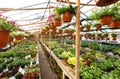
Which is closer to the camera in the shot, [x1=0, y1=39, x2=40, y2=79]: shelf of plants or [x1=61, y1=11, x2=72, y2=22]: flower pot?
[x1=61, y1=11, x2=72, y2=22]: flower pot

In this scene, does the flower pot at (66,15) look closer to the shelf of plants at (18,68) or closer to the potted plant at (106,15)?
the potted plant at (106,15)

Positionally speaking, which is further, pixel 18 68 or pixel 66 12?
pixel 18 68

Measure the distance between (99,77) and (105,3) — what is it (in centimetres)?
167

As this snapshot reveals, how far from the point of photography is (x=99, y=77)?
326 centimetres

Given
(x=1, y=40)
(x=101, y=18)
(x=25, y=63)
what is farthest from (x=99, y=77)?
(x=25, y=63)

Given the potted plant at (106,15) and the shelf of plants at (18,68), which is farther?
the shelf of plants at (18,68)

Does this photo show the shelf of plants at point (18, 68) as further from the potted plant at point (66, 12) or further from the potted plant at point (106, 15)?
the potted plant at point (106, 15)

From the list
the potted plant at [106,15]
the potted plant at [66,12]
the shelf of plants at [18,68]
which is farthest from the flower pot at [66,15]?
the shelf of plants at [18,68]

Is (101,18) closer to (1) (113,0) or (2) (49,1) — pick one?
(1) (113,0)

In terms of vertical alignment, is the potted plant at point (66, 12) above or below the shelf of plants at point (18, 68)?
above

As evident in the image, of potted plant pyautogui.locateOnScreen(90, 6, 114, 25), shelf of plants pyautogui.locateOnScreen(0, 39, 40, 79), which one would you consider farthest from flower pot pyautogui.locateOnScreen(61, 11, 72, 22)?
shelf of plants pyautogui.locateOnScreen(0, 39, 40, 79)

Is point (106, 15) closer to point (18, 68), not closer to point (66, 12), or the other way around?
point (66, 12)

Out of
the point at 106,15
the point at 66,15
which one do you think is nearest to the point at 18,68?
the point at 66,15

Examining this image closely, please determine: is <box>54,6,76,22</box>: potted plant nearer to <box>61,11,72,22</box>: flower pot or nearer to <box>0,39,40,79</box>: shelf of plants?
<box>61,11,72,22</box>: flower pot
